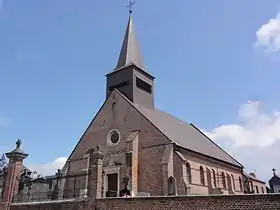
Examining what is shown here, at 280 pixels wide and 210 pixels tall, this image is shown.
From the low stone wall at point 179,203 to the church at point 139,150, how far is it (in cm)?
442

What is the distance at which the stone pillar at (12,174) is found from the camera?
1468cm

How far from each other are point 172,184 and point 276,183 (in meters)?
14.9

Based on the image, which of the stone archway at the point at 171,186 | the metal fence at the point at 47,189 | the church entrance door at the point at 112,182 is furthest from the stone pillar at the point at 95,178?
the church entrance door at the point at 112,182

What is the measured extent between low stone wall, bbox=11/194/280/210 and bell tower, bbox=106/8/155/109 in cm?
1343

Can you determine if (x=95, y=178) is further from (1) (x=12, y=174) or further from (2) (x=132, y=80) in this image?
(2) (x=132, y=80)

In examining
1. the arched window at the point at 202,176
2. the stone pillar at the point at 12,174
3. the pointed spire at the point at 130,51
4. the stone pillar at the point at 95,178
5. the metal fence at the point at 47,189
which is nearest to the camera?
the stone pillar at the point at 95,178

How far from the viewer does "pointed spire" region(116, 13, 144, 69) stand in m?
28.2

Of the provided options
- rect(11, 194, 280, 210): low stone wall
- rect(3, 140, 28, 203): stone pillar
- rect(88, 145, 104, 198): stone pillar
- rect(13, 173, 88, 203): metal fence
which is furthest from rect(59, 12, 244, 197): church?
rect(88, 145, 104, 198): stone pillar

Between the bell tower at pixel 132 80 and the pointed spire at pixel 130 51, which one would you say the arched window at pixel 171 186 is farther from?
the pointed spire at pixel 130 51

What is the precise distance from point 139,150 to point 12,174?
997cm

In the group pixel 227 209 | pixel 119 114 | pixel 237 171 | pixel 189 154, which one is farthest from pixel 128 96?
pixel 227 209

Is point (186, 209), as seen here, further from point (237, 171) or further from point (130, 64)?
point (237, 171)

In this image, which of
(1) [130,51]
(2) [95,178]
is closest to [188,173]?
(2) [95,178]

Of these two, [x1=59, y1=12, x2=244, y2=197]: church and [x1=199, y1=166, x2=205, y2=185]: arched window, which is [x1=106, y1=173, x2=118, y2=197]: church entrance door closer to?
[x1=59, y1=12, x2=244, y2=197]: church
